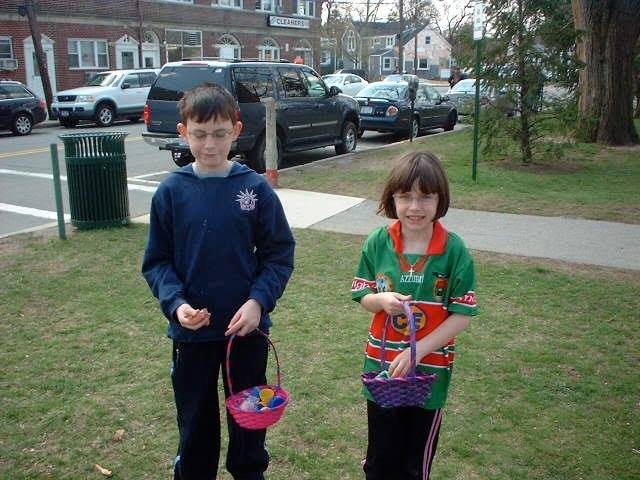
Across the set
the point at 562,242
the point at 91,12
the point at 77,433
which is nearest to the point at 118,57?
the point at 91,12

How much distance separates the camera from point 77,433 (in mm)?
3422

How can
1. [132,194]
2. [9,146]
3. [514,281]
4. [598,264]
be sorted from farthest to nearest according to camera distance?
[9,146], [132,194], [598,264], [514,281]

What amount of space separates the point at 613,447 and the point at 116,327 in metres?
3.36

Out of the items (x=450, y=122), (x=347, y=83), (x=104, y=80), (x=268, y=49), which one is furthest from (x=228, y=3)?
(x=450, y=122)

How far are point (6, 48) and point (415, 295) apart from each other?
30459 millimetres

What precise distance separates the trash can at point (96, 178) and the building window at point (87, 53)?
2610 cm

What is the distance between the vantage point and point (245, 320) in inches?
92.9

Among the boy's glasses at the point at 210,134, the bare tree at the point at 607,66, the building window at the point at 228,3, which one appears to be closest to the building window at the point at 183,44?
the building window at the point at 228,3

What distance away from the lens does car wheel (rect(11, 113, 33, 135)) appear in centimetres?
1925

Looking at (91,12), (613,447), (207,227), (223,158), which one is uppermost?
(91,12)

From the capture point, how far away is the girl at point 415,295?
7.60ft

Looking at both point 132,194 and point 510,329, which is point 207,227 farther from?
point 132,194

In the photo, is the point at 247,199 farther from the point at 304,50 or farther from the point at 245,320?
the point at 304,50

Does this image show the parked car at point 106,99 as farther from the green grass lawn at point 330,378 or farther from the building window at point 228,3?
the green grass lawn at point 330,378
